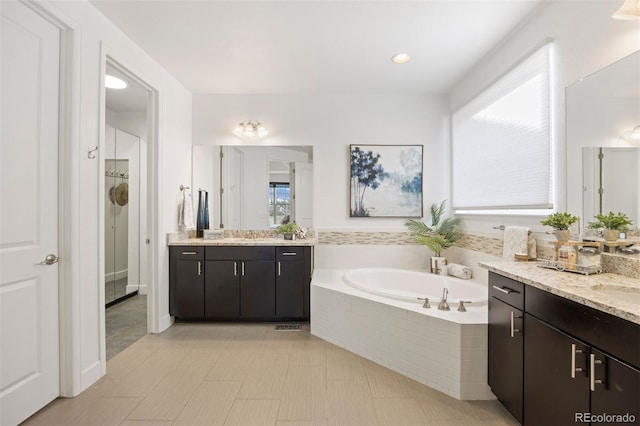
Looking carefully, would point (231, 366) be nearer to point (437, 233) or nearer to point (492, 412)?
point (492, 412)

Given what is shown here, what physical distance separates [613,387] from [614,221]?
3.01ft

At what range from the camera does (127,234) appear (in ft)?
13.2

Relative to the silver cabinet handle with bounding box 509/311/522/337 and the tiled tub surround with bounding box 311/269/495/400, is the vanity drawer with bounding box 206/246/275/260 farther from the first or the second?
the silver cabinet handle with bounding box 509/311/522/337

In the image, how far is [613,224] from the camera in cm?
157

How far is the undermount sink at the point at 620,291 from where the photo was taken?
1320 millimetres

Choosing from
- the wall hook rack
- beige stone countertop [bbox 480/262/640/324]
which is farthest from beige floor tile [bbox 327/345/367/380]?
the wall hook rack

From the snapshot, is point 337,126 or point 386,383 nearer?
point 386,383

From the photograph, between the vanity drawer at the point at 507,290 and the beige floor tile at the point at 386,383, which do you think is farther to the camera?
the beige floor tile at the point at 386,383

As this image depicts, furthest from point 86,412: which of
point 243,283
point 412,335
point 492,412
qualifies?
point 492,412

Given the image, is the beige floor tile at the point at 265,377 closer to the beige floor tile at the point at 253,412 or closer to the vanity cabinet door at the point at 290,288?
the beige floor tile at the point at 253,412

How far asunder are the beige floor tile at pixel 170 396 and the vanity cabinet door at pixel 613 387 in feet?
6.62

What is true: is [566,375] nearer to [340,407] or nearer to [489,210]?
[340,407]

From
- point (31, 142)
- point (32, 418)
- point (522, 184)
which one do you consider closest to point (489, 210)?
point (522, 184)

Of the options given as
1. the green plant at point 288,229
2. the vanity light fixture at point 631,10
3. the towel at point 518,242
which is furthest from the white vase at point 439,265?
the vanity light fixture at point 631,10
